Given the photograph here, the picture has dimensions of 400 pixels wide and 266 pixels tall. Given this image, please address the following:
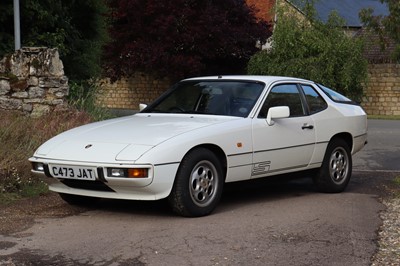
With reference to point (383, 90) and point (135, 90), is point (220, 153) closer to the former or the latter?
point (383, 90)

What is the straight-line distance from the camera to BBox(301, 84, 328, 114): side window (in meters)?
8.33

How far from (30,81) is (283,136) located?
5.09m

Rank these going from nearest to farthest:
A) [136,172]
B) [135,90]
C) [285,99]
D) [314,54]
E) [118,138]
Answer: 1. [136,172]
2. [118,138]
3. [285,99]
4. [314,54]
5. [135,90]

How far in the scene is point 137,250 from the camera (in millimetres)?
5410

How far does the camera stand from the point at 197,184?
6.57 metres

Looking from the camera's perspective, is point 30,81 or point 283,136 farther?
point 30,81

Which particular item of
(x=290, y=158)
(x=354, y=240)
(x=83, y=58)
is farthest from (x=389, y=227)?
(x=83, y=58)

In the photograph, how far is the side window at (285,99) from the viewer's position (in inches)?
301

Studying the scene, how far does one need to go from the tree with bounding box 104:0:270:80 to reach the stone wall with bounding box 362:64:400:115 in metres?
5.07

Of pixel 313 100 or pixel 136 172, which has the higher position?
pixel 313 100

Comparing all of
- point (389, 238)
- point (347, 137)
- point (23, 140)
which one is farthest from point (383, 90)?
point (389, 238)

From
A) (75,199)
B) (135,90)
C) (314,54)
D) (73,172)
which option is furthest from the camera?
(135,90)

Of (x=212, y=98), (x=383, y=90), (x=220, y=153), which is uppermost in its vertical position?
(x=212, y=98)

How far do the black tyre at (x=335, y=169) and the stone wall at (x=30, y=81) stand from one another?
4802 mm
